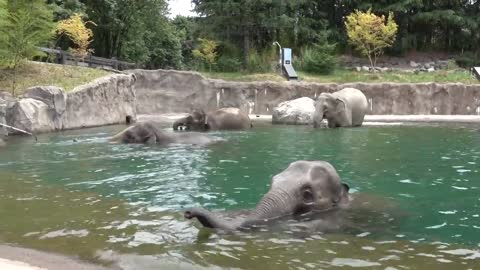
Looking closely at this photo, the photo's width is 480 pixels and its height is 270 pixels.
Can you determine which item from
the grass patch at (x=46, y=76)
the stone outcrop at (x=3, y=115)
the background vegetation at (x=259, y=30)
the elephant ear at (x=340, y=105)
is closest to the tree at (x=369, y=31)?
the background vegetation at (x=259, y=30)

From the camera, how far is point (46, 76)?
28.0m

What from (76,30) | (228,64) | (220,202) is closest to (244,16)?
(228,64)

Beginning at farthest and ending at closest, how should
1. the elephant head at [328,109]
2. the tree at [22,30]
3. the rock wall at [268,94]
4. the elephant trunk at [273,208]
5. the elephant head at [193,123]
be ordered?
the rock wall at [268,94] < the tree at [22,30] < the elephant head at [328,109] < the elephant head at [193,123] < the elephant trunk at [273,208]

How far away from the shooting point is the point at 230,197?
9617 mm

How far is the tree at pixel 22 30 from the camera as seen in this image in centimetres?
2697

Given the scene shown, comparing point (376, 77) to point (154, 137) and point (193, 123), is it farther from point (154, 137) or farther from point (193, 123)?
point (154, 137)

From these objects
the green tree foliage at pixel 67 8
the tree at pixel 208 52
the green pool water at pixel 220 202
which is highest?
the green tree foliage at pixel 67 8

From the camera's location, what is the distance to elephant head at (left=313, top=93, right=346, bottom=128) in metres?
25.5

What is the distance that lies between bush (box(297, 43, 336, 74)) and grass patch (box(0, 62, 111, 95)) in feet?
60.3

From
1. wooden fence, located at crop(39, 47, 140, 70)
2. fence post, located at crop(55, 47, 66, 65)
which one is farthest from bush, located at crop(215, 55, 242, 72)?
fence post, located at crop(55, 47, 66, 65)

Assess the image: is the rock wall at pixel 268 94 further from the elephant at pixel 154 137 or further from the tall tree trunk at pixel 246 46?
the elephant at pixel 154 137

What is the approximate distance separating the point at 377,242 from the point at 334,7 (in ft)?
163

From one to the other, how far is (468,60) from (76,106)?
1380 inches

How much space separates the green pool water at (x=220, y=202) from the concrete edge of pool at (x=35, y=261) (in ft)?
0.84
